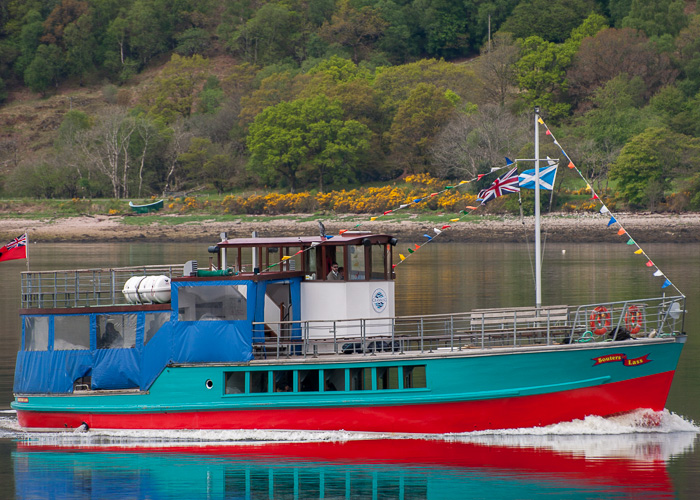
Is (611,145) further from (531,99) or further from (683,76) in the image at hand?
(683,76)

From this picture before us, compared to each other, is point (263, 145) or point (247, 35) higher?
point (247, 35)

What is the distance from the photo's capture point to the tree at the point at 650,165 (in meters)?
84.5

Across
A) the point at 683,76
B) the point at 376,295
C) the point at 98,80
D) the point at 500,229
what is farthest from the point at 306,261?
the point at 98,80

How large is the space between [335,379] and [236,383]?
2.10 meters

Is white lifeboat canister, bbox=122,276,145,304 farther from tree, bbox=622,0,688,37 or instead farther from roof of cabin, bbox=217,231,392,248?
tree, bbox=622,0,688,37

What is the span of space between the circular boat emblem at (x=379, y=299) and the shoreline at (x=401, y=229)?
51.1 metres

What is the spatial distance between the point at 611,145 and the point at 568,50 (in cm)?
2601

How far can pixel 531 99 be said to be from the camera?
11381cm

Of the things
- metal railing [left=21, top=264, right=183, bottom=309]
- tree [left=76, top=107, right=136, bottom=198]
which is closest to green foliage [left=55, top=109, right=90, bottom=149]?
tree [left=76, top=107, right=136, bottom=198]

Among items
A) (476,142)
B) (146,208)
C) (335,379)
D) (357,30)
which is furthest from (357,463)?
(357,30)

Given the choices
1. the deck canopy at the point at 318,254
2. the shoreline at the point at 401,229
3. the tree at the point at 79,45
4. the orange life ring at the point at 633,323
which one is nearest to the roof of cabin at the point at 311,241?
the deck canopy at the point at 318,254

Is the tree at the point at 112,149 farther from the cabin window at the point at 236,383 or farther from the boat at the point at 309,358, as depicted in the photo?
the cabin window at the point at 236,383

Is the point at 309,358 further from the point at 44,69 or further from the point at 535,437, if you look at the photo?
the point at 44,69

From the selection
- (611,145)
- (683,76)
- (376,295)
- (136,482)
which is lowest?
(136,482)
